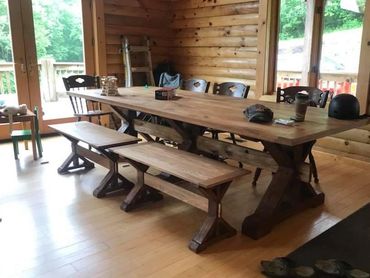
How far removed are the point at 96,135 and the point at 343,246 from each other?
2.11 m

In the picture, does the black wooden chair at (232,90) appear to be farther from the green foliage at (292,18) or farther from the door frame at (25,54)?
the door frame at (25,54)

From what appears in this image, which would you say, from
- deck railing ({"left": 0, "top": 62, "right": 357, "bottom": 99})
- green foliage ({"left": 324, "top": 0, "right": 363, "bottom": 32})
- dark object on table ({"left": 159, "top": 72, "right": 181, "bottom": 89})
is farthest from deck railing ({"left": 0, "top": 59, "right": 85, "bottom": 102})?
green foliage ({"left": 324, "top": 0, "right": 363, "bottom": 32})

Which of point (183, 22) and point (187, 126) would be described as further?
point (183, 22)

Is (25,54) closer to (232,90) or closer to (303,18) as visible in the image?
(232,90)

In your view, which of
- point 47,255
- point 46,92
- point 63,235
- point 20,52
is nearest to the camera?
point 47,255

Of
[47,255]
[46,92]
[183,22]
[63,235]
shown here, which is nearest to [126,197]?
[63,235]

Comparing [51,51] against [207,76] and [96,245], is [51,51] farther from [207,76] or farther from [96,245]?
[96,245]

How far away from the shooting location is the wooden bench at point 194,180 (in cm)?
210

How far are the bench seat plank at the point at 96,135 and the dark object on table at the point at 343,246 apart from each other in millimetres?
1570

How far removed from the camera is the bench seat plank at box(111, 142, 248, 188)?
6.75 ft

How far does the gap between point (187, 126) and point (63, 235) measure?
4.47ft

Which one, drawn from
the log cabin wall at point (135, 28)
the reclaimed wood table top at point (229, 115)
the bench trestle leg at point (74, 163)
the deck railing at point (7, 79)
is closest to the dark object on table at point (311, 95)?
the reclaimed wood table top at point (229, 115)

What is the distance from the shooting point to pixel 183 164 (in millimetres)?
2301

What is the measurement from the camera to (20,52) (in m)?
4.53
